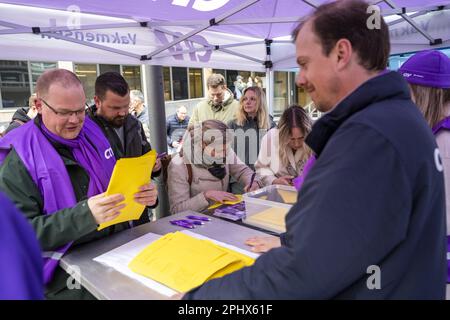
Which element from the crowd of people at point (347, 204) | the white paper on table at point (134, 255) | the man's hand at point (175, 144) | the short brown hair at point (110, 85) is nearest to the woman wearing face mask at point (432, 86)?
the crowd of people at point (347, 204)

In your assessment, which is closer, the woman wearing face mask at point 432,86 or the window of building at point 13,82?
the woman wearing face mask at point 432,86

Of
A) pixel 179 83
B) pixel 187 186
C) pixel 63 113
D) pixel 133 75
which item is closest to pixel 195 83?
pixel 179 83

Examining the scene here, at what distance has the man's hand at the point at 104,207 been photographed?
1354mm

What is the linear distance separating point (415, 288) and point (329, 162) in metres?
0.35

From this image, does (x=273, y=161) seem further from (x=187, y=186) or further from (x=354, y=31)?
(x=354, y=31)

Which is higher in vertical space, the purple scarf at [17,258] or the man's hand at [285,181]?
the purple scarf at [17,258]

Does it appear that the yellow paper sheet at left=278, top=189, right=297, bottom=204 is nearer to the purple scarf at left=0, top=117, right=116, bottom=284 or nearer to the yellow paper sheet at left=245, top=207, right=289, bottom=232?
the yellow paper sheet at left=245, top=207, right=289, bottom=232

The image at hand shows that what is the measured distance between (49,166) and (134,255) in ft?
1.84

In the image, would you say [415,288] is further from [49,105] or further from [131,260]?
[49,105]

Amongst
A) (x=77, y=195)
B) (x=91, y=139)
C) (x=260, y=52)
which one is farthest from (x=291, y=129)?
(x=260, y=52)

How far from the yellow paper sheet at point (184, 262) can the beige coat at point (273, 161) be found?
1520 millimetres

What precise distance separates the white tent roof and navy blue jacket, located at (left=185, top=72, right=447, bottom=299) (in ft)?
4.75

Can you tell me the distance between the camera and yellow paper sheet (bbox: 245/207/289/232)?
68.0 inches

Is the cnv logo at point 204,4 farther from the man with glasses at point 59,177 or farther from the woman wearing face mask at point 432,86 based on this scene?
the woman wearing face mask at point 432,86
